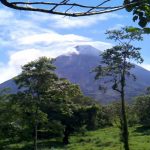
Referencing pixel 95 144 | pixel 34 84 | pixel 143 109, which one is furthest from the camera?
pixel 143 109

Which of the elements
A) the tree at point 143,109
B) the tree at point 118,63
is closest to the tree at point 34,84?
the tree at point 118,63

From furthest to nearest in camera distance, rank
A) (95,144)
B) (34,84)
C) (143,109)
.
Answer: (143,109), (95,144), (34,84)

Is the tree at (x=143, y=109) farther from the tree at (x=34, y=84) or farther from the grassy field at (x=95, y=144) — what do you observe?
the tree at (x=34, y=84)

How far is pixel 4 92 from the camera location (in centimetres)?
3919

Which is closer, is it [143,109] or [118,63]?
[118,63]

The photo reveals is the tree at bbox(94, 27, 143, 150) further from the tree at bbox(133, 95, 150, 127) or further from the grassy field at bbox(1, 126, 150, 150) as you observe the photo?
the tree at bbox(133, 95, 150, 127)

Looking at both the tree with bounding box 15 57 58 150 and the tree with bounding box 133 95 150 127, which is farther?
the tree with bounding box 133 95 150 127

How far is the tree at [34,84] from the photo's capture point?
37.8m

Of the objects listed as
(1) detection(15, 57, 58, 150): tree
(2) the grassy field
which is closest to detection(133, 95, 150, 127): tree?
(2) the grassy field

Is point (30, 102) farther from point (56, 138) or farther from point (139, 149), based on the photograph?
point (56, 138)

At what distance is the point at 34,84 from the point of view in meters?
38.4

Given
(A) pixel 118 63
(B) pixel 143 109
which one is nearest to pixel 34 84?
(A) pixel 118 63

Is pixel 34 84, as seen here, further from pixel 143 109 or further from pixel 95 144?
pixel 143 109

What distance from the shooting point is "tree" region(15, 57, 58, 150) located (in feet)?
124
